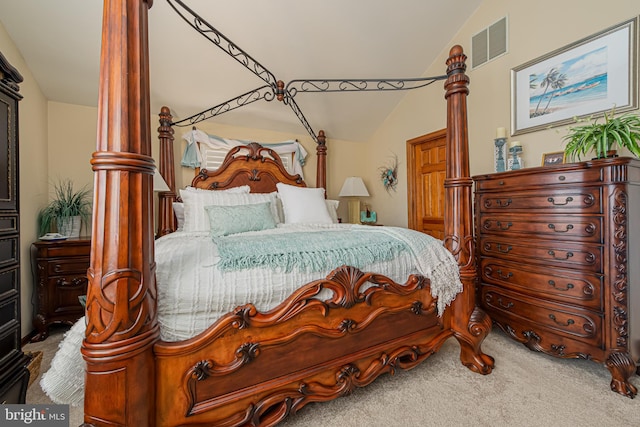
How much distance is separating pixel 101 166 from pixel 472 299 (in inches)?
75.2

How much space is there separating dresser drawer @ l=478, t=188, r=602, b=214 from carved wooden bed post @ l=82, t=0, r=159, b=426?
7.33 ft

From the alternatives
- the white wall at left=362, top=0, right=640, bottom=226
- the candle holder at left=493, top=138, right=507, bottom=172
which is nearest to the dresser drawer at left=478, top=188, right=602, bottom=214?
the candle holder at left=493, top=138, right=507, bottom=172

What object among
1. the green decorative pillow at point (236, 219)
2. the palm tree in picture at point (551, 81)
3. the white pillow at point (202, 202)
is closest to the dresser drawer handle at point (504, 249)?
the palm tree in picture at point (551, 81)

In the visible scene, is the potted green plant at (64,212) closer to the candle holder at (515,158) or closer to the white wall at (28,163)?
the white wall at (28,163)

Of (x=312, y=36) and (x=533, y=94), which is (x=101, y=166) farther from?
(x=533, y=94)

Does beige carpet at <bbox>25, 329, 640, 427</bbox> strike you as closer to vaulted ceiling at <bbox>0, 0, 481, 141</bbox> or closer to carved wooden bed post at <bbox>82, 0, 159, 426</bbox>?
carved wooden bed post at <bbox>82, 0, 159, 426</bbox>

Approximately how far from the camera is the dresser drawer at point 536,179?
5.15ft

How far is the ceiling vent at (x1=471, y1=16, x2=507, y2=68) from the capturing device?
2.58 metres

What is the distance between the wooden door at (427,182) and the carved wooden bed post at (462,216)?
1.65 m

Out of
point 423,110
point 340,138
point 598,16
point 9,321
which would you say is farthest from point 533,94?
point 9,321

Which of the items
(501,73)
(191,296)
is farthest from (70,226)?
(501,73)

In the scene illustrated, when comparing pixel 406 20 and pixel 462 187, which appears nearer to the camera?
pixel 462 187

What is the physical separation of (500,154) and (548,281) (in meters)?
1.21

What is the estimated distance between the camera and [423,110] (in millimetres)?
3400
